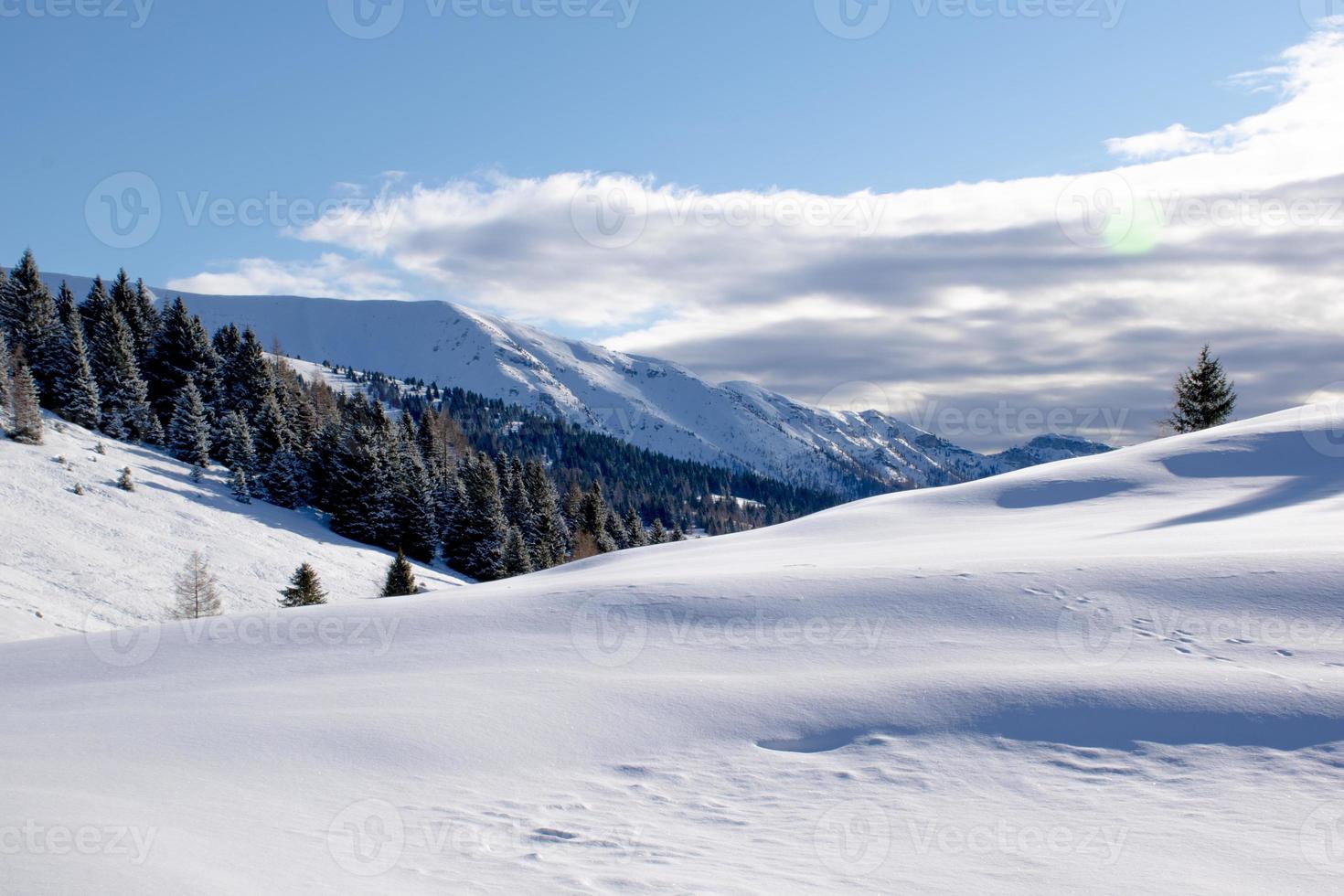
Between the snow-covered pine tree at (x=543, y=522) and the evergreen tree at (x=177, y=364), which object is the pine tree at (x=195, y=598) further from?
the evergreen tree at (x=177, y=364)

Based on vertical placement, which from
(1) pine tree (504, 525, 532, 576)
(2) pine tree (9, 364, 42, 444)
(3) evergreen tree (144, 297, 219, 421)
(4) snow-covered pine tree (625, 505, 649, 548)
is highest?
(3) evergreen tree (144, 297, 219, 421)

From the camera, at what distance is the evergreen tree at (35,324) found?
166 feet

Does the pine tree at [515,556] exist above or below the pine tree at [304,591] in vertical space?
above

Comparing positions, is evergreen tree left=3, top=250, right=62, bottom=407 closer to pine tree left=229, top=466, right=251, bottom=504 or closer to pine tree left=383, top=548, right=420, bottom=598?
pine tree left=229, top=466, right=251, bottom=504

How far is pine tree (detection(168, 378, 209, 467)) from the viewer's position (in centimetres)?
5075

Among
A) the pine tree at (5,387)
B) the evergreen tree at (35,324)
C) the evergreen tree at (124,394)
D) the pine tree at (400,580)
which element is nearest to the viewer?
the pine tree at (400,580)

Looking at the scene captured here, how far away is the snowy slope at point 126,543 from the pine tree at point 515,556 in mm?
3318

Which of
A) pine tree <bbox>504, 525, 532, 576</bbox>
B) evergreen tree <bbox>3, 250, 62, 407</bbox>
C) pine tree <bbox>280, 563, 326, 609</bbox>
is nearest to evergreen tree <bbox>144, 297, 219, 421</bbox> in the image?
evergreen tree <bbox>3, 250, 62, 407</bbox>

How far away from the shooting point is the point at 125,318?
6334 centimetres

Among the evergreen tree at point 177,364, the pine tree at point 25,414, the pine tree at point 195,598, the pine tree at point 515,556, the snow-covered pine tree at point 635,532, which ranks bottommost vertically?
the pine tree at point 195,598

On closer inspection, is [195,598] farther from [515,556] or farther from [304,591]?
[515,556]

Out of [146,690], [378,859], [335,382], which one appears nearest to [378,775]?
[378,859]

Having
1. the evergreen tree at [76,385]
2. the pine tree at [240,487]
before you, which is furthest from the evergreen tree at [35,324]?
the pine tree at [240,487]

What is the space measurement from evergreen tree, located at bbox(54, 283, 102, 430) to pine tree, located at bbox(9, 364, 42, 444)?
918 cm
